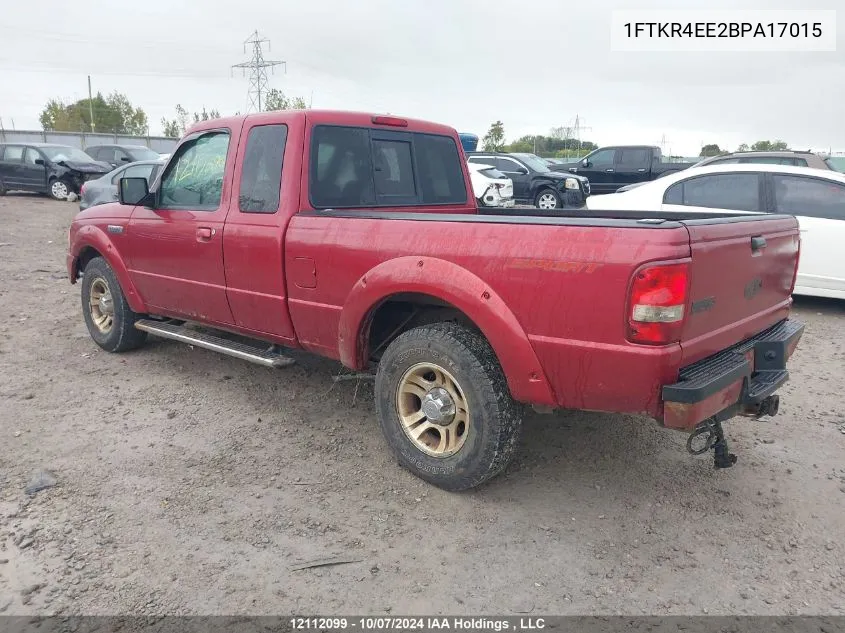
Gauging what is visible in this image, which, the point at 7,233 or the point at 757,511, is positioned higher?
the point at 7,233

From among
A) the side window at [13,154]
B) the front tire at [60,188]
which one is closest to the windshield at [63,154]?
the front tire at [60,188]

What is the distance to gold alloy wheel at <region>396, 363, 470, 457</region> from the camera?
3291 mm

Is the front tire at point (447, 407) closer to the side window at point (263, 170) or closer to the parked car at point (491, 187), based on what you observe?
the side window at point (263, 170)

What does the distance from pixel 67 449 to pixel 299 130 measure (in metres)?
2.32

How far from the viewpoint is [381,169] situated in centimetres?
430

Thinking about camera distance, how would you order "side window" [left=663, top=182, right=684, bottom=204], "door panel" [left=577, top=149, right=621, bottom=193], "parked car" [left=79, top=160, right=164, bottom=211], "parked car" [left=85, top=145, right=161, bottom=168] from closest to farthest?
"side window" [left=663, top=182, right=684, bottom=204] < "parked car" [left=79, top=160, right=164, bottom=211] < "door panel" [left=577, top=149, right=621, bottom=193] < "parked car" [left=85, top=145, right=161, bottom=168]

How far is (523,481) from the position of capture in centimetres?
354

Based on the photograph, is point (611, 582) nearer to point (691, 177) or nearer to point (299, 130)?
point (299, 130)

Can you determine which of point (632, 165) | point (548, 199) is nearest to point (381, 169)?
point (548, 199)

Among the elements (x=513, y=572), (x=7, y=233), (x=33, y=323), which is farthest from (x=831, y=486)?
(x=7, y=233)

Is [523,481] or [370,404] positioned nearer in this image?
[523,481]

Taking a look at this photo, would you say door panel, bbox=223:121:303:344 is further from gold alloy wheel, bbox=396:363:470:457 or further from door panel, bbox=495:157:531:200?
door panel, bbox=495:157:531:200

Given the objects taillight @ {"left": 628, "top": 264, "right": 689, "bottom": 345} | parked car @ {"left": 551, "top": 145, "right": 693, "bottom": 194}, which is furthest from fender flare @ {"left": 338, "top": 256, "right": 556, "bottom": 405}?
parked car @ {"left": 551, "top": 145, "right": 693, "bottom": 194}

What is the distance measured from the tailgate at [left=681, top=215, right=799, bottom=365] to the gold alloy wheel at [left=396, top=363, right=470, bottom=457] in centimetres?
111
